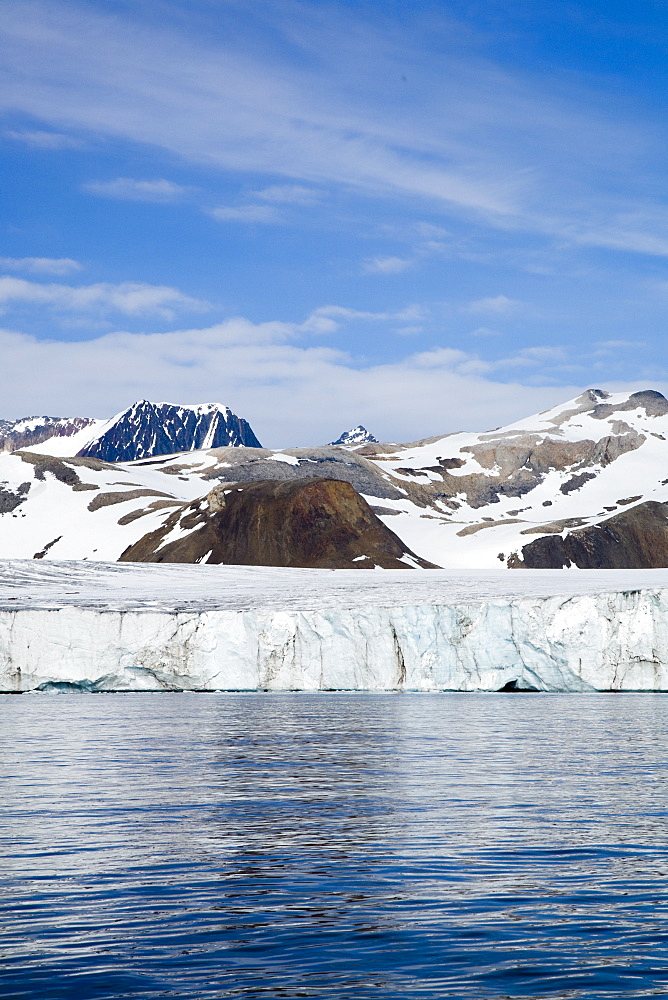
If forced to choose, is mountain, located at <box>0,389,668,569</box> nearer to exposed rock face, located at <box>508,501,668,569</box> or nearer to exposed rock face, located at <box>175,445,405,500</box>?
exposed rock face, located at <box>508,501,668,569</box>

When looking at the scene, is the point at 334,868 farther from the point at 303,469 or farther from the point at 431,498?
the point at 431,498

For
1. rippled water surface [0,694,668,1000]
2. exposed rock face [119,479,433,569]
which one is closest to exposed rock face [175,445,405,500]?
exposed rock face [119,479,433,569]

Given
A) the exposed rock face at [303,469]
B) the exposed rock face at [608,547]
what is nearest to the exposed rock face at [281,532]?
the exposed rock face at [608,547]

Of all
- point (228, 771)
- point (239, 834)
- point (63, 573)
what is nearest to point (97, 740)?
point (228, 771)

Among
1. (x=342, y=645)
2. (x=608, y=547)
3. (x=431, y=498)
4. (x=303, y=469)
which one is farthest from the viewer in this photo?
(x=431, y=498)

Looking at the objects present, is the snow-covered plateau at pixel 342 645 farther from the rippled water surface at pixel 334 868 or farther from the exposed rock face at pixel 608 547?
the exposed rock face at pixel 608 547

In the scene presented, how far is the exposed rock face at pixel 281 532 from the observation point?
9719 cm

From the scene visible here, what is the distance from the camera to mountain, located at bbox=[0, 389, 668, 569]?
121062 mm

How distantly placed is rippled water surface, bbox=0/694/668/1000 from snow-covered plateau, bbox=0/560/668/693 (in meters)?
12.7

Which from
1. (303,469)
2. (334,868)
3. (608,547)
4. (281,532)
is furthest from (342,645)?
(303,469)

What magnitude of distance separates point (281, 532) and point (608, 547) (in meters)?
41.8

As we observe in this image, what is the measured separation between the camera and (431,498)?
17512 centimetres

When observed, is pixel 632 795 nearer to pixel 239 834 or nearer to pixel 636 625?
pixel 239 834

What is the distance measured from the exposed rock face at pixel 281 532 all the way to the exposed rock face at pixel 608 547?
25.8 metres
